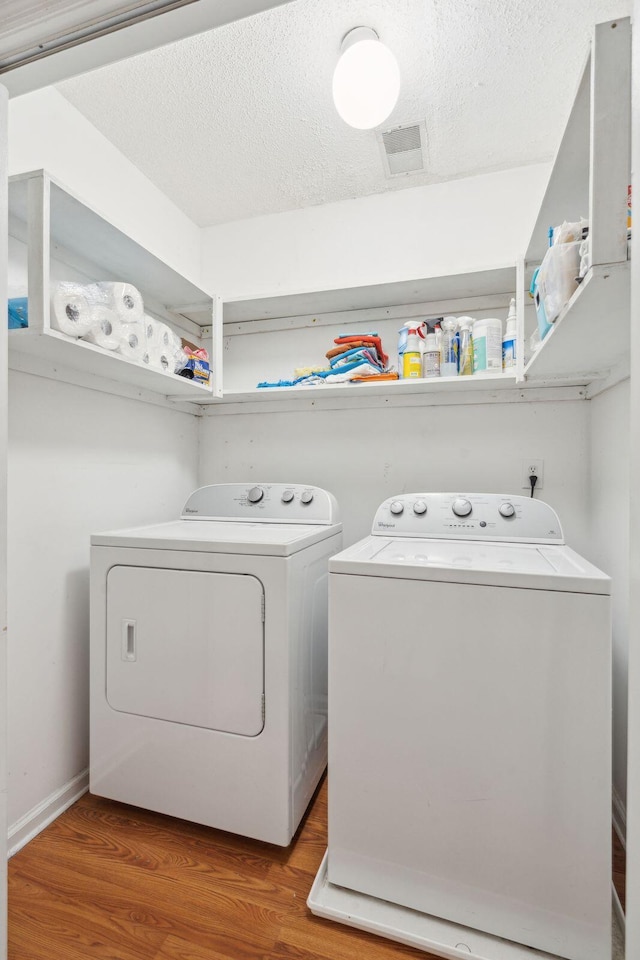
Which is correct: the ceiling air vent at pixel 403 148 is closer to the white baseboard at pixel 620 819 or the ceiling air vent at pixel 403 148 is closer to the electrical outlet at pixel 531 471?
the electrical outlet at pixel 531 471

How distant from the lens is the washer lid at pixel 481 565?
3.27ft

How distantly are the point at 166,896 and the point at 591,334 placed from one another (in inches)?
74.1

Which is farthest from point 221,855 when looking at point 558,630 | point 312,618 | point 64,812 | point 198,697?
point 558,630

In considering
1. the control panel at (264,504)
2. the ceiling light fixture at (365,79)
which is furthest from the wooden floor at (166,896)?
the ceiling light fixture at (365,79)

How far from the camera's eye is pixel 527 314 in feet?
6.07

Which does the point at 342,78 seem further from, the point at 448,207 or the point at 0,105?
the point at 0,105

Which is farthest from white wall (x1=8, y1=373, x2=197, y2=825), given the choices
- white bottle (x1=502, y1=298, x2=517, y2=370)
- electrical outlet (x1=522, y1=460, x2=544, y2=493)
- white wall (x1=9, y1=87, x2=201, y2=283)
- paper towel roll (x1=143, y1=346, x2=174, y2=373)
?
electrical outlet (x1=522, y1=460, x2=544, y2=493)

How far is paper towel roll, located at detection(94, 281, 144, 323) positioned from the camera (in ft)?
4.75

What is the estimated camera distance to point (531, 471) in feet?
6.18

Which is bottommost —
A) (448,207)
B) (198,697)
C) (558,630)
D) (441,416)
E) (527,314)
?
(198,697)

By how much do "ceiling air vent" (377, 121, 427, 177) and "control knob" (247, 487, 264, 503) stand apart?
149 cm

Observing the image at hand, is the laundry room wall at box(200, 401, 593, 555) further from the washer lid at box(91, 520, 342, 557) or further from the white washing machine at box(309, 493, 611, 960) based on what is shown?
the white washing machine at box(309, 493, 611, 960)

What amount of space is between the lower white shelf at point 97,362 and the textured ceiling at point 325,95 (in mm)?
947

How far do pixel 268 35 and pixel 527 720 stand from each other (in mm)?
2004
